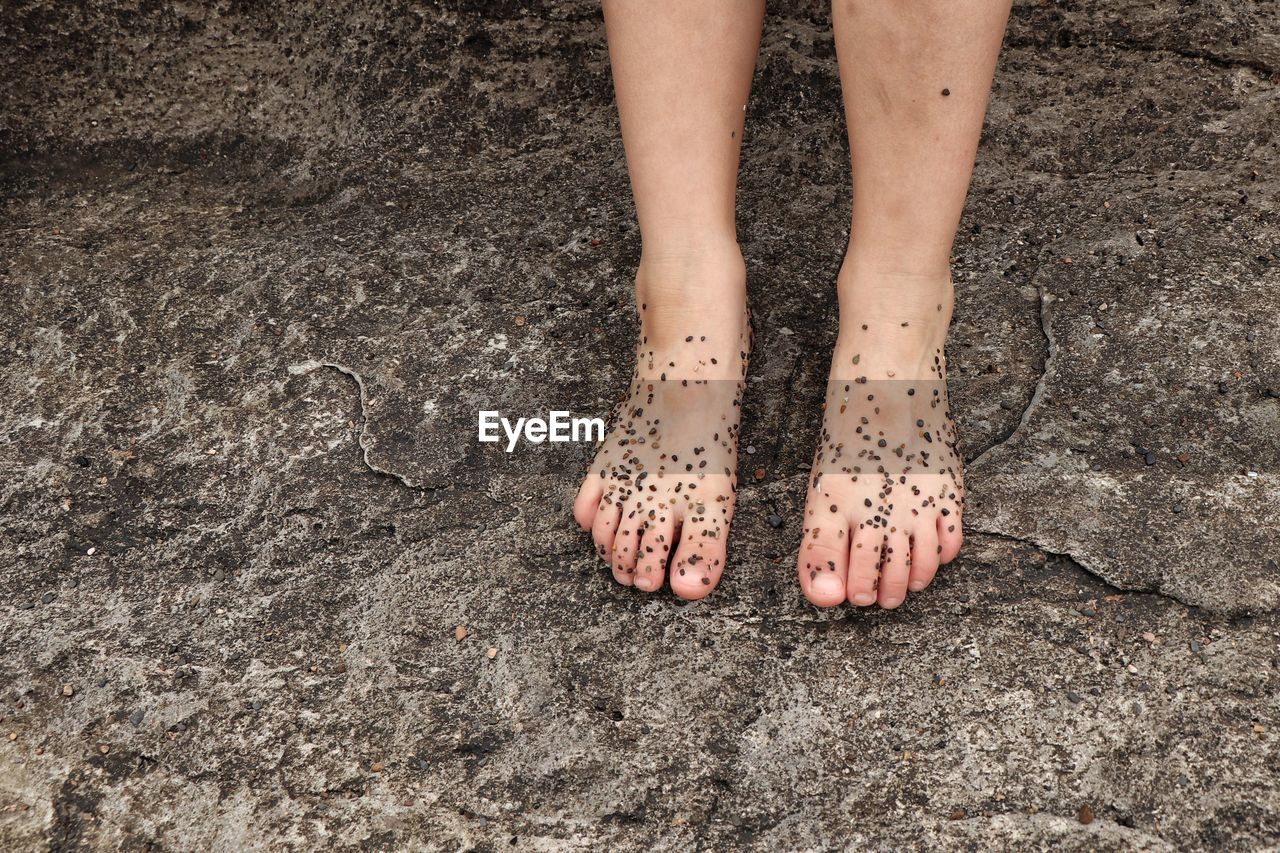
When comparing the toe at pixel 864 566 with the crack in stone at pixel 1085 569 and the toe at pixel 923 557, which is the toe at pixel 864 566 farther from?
the crack in stone at pixel 1085 569

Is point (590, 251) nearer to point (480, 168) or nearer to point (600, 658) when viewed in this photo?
point (480, 168)

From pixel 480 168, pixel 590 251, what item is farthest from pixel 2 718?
pixel 480 168

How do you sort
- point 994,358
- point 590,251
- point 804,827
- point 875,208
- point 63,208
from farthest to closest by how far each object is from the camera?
point 63,208 → point 590,251 → point 994,358 → point 875,208 → point 804,827

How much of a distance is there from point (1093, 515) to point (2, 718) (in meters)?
1.22

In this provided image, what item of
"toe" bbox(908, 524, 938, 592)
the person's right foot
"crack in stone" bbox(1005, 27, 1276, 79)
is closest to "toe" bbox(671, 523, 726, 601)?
the person's right foot

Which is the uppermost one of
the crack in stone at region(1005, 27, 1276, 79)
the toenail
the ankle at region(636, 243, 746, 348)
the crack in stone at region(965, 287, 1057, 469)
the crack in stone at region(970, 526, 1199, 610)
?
the crack in stone at region(1005, 27, 1276, 79)

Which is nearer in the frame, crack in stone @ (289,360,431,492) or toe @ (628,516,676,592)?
toe @ (628,516,676,592)

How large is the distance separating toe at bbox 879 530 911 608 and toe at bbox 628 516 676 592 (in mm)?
240

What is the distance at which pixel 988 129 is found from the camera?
1.68m

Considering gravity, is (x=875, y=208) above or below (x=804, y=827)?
above

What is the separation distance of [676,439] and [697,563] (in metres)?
0.16

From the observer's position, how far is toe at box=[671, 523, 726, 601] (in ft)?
3.71

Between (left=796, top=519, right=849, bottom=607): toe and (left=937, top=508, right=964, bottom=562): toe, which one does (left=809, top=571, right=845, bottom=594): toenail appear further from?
(left=937, top=508, right=964, bottom=562): toe

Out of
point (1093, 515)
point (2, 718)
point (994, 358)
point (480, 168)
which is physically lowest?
point (2, 718)
